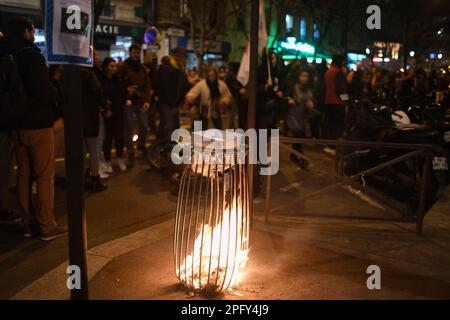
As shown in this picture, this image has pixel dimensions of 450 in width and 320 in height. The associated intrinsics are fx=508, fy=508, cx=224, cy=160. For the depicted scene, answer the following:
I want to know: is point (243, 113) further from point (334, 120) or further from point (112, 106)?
point (334, 120)

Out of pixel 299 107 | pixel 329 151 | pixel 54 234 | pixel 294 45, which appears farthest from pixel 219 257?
pixel 294 45

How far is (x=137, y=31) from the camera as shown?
26.5 meters

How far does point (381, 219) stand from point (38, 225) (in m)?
3.73

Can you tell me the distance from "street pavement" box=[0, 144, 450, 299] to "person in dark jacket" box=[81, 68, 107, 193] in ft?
1.06

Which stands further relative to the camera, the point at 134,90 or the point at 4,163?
the point at 134,90

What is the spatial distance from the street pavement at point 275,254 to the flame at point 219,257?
127 millimetres

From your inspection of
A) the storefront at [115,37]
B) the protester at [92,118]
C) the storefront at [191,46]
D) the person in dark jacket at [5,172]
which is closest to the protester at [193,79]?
the protester at [92,118]

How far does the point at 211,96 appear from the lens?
8656mm

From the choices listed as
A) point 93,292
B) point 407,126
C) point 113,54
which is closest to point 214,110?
point 407,126

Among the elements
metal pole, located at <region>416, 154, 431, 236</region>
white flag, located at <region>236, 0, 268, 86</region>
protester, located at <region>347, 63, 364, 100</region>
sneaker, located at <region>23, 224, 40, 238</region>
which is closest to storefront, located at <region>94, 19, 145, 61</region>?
protester, located at <region>347, 63, 364, 100</region>

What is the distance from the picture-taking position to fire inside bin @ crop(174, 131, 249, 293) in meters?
3.65

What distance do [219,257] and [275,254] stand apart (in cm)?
117
